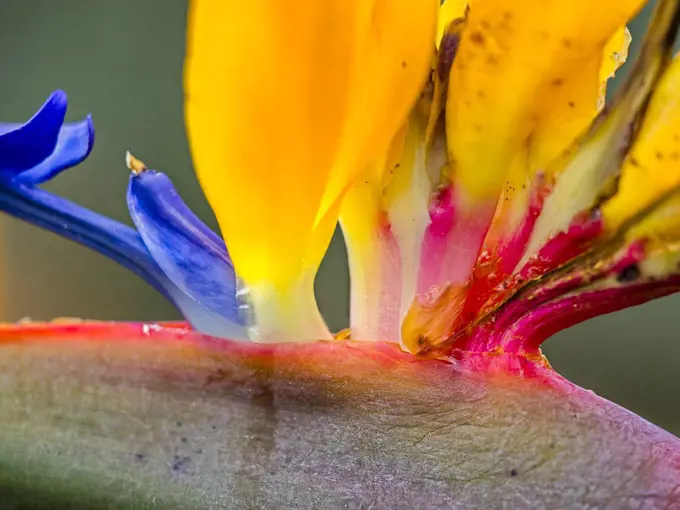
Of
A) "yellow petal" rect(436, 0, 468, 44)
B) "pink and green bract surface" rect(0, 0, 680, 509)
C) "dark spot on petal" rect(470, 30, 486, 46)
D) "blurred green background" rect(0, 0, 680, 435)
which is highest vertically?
"blurred green background" rect(0, 0, 680, 435)

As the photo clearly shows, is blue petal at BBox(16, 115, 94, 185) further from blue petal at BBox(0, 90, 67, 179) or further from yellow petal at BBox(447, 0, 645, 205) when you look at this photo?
yellow petal at BBox(447, 0, 645, 205)

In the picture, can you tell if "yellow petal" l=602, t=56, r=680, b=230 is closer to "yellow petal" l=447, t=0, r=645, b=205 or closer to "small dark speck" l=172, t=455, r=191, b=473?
"yellow petal" l=447, t=0, r=645, b=205

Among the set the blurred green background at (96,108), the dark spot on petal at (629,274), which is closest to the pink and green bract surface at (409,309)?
the dark spot on petal at (629,274)

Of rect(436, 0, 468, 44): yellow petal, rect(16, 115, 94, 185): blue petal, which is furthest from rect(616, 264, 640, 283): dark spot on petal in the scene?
rect(16, 115, 94, 185): blue petal

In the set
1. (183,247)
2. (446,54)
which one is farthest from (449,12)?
(183,247)

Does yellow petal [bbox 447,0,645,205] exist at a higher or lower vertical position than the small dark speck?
higher

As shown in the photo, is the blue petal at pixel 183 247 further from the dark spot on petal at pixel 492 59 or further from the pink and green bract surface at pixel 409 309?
the dark spot on petal at pixel 492 59

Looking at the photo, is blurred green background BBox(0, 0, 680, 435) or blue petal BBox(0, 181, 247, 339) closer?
blue petal BBox(0, 181, 247, 339)

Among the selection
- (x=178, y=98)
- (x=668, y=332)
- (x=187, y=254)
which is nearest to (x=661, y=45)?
(x=187, y=254)
